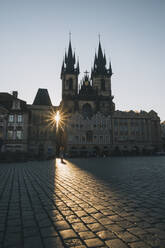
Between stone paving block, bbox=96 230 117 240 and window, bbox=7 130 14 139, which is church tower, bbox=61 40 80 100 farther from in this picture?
stone paving block, bbox=96 230 117 240

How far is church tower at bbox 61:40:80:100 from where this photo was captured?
56.5 metres

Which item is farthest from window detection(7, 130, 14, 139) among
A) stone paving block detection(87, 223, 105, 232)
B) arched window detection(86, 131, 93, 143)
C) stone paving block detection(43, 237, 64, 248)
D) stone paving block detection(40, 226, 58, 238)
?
stone paving block detection(43, 237, 64, 248)

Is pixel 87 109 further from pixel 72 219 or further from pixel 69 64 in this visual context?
pixel 72 219

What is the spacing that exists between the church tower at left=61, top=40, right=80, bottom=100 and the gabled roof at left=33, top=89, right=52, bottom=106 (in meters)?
6.38

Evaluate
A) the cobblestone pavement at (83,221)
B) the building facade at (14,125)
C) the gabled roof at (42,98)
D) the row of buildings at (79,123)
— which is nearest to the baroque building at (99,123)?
the row of buildings at (79,123)

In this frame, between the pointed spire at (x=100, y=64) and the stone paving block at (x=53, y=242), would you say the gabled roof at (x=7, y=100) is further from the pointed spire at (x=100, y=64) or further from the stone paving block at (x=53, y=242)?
the stone paving block at (x=53, y=242)

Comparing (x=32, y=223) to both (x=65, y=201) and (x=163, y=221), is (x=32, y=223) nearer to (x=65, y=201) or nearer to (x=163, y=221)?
(x=65, y=201)

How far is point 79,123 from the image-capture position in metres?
47.2

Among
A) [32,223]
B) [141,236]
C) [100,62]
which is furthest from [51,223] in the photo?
[100,62]

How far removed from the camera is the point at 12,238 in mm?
2182

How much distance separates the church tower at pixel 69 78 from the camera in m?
56.5

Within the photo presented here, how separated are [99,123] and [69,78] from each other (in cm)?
2132

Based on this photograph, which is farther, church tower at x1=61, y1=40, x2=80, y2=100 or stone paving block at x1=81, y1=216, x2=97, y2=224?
church tower at x1=61, y1=40, x2=80, y2=100

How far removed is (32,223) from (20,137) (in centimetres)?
3609
